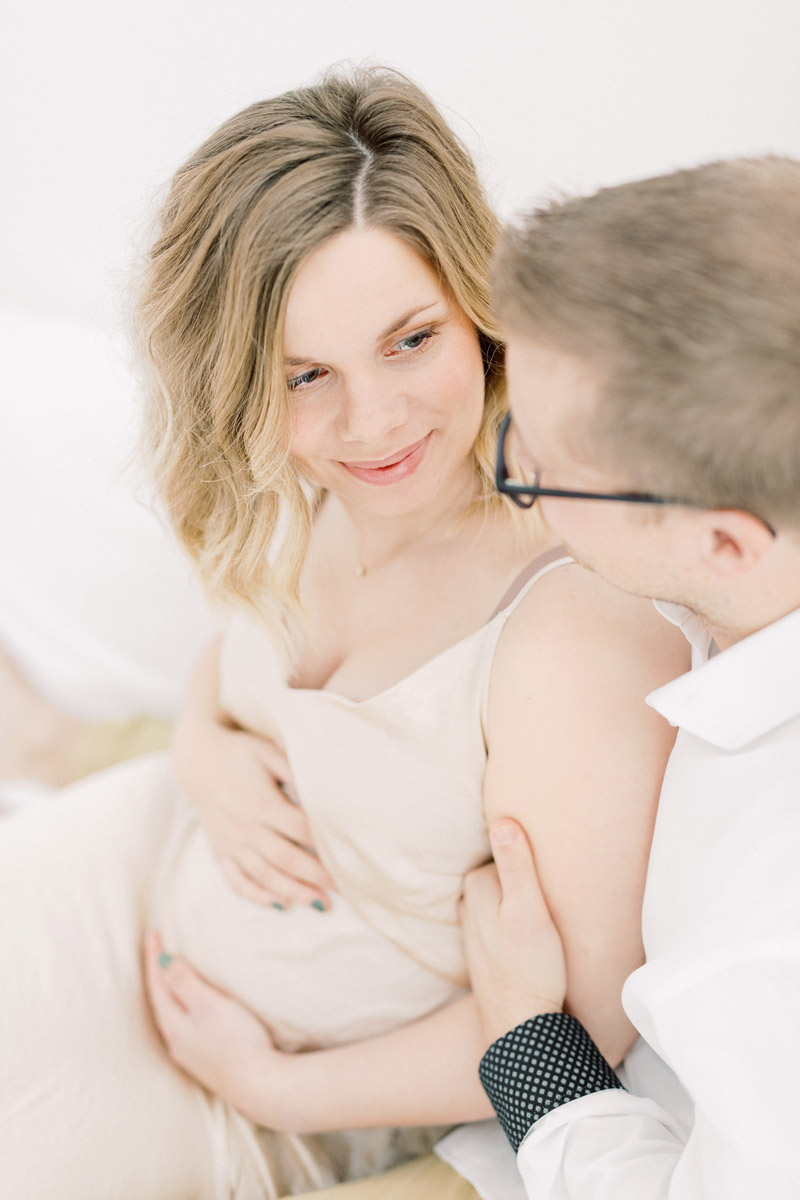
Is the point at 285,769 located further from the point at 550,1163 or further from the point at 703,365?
the point at 703,365

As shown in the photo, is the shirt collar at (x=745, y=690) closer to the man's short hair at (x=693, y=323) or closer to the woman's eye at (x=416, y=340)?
the man's short hair at (x=693, y=323)

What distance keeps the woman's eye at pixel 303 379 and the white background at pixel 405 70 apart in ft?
1.06

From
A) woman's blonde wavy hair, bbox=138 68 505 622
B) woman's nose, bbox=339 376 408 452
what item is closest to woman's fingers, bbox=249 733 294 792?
woman's blonde wavy hair, bbox=138 68 505 622

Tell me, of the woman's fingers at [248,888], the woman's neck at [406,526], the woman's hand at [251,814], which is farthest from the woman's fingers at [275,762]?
the woman's neck at [406,526]

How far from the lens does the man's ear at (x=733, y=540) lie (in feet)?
2.04

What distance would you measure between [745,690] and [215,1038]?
83cm

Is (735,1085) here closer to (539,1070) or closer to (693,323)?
(539,1070)

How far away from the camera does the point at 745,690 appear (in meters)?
0.70

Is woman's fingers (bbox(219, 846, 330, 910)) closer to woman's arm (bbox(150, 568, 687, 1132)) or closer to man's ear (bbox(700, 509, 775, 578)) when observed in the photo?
woman's arm (bbox(150, 568, 687, 1132))

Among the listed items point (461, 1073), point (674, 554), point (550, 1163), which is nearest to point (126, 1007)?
point (461, 1073)

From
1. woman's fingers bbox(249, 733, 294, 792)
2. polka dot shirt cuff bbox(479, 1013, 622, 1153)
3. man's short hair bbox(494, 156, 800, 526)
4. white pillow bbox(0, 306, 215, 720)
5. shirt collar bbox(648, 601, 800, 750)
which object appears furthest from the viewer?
white pillow bbox(0, 306, 215, 720)

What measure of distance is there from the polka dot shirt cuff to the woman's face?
56 cm

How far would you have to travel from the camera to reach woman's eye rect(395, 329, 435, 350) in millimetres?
971

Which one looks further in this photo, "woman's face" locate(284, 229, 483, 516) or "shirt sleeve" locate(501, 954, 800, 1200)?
"woman's face" locate(284, 229, 483, 516)
